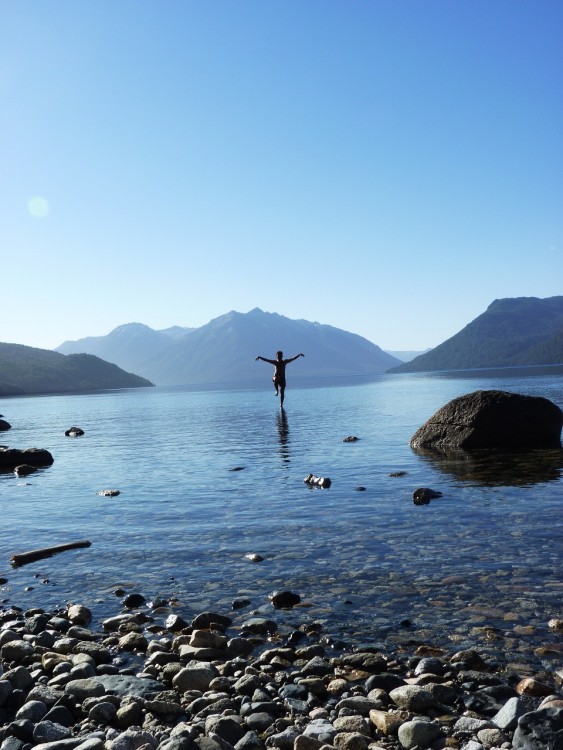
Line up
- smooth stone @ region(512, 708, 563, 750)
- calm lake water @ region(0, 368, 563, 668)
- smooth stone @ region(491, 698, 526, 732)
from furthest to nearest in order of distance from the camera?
calm lake water @ region(0, 368, 563, 668) < smooth stone @ region(491, 698, 526, 732) < smooth stone @ region(512, 708, 563, 750)

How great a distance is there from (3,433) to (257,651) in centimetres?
4739

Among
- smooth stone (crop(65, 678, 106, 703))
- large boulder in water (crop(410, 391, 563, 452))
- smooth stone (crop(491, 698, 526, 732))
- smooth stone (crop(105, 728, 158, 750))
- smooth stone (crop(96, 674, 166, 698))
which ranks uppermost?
large boulder in water (crop(410, 391, 563, 452))

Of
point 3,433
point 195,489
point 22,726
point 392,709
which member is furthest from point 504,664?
point 3,433

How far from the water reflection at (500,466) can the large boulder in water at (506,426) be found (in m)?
1.09

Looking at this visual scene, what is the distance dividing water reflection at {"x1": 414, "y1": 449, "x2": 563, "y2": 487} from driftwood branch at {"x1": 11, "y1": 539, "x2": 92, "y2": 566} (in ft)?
36.3

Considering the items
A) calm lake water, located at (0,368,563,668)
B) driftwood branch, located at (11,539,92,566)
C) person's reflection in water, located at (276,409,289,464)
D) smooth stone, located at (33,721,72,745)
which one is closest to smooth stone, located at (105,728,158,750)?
smooth stone, located at (33,721,72,745)

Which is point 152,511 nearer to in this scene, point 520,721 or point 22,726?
point 22,726

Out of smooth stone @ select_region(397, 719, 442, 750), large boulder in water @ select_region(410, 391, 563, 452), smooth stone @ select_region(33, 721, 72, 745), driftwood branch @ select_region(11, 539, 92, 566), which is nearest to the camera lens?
smooth stone @ select_region(397, 719, 442, 750)

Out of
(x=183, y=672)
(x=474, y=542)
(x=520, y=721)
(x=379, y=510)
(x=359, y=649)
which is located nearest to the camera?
(x=520, y=721)

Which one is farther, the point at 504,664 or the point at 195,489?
the point at 195,489

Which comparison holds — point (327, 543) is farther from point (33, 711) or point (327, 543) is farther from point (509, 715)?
point (33, 711)

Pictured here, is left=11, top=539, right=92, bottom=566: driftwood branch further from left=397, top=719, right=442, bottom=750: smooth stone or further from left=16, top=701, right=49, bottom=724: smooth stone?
left=397, top=719, right=442, bottom=750: smooth stone

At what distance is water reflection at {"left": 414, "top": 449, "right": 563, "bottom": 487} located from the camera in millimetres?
18141

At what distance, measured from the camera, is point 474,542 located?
38.8ft
